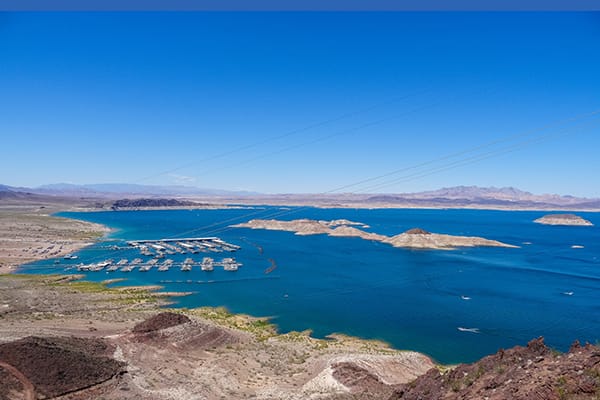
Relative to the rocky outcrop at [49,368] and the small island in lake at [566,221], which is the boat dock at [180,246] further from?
the small island in lake at [566,221]

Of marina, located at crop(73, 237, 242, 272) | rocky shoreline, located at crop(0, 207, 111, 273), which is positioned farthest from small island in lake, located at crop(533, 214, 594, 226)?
rocky shoreline, located at crop(0, 207, 111, 273)

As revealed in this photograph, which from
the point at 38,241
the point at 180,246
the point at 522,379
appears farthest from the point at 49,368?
the point at 38,241

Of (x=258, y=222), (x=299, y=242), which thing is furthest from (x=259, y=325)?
(x=258, y=222)

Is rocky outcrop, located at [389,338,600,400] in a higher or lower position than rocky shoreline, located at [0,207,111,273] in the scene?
higher

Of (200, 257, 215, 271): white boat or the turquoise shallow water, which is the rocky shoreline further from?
(200, 257, 215, 271): white boat

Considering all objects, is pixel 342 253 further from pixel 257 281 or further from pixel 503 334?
pixel 503 334
